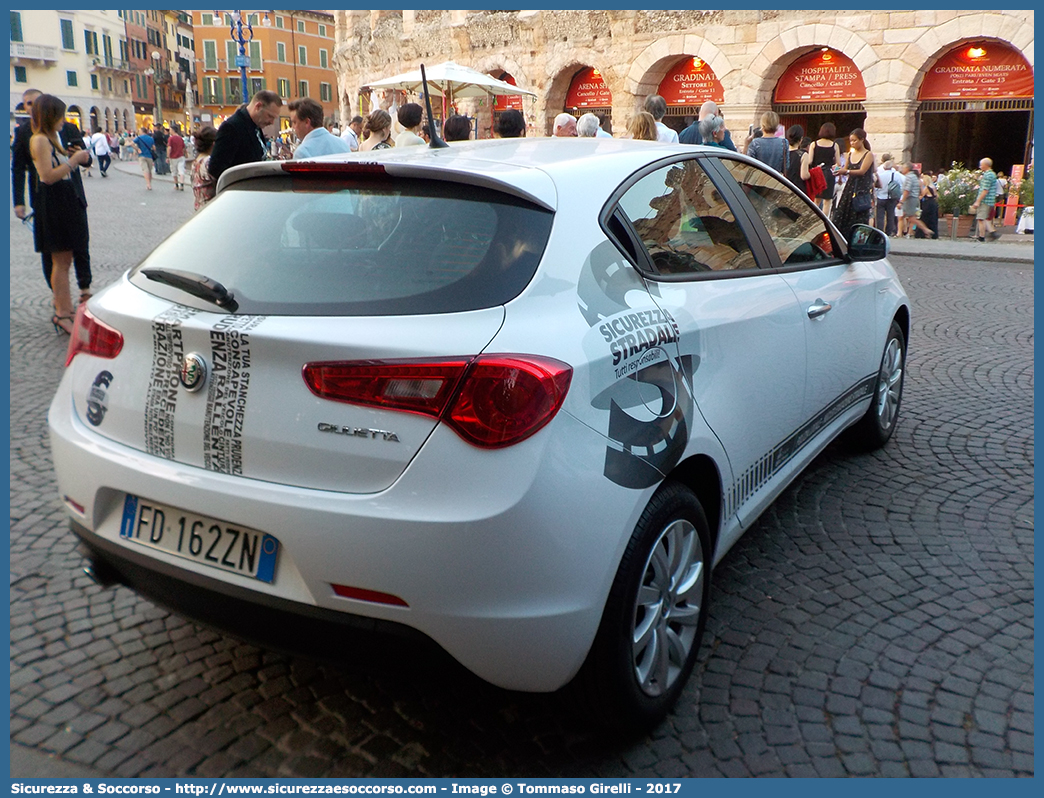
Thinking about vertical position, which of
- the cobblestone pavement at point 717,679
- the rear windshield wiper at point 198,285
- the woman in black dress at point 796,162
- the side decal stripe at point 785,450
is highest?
the woman in black dress at point 796,162

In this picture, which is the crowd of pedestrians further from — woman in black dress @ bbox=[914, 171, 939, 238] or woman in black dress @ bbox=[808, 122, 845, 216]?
woman in black dress @ bbox=[914, 171, 939, 238]

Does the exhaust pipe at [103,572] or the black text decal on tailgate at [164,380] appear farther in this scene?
the exhaust pipe at [103,572]

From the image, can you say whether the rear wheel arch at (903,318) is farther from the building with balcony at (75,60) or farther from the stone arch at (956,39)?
the building with balcony at (75,60)

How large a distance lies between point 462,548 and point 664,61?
2531 cm

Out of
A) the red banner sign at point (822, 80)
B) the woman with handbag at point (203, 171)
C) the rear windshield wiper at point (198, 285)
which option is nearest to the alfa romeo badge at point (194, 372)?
the rear windshield wiper at point (198, 285)

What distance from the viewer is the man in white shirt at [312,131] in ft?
23.8

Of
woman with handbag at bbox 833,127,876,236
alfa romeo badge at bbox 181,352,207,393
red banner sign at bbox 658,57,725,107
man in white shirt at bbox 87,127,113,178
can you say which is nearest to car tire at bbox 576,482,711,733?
alfa romeo badge at bbox 181,352,207,393

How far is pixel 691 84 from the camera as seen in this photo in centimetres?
2555

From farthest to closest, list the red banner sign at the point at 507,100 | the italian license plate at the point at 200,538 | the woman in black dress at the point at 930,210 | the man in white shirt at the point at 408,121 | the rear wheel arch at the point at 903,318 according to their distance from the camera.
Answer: the red banner sign at the point at 507,100, the woman in black dress at the point at 930,210, the man in white shirt at the point at 408,121, the rear wheel arch at the point at 903,318, the italian license plate at the point at 200,538

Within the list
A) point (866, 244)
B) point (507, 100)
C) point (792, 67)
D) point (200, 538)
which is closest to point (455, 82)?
point (792, 67)

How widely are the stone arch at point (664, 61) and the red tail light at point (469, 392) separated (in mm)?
23464

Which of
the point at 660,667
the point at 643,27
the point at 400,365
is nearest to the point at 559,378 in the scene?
the point at 400,365

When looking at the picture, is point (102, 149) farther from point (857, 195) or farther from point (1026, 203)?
point (1026, 203)

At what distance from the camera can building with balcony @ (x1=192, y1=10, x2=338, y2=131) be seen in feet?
286
